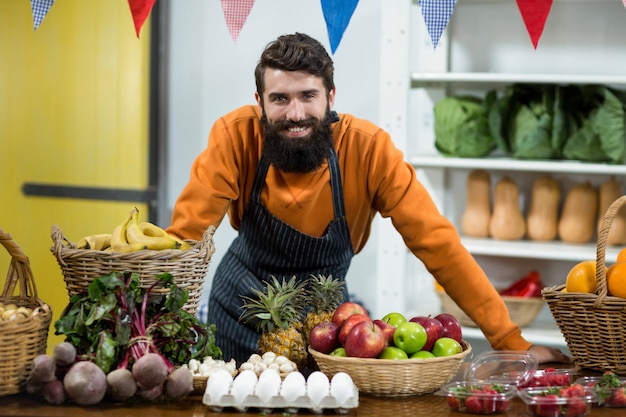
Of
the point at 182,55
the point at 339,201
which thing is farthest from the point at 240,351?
the point at 182,55

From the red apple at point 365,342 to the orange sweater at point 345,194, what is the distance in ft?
2.21

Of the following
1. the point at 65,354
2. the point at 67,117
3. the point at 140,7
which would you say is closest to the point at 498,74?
the point at 140,7

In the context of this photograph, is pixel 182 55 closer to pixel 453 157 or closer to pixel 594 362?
pixel 453 157

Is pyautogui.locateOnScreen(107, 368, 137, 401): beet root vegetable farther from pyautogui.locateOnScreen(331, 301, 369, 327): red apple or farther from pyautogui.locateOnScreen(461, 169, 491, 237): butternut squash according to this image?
pyautogui.locateOnScreen(461, 169, 491, 237): butternut squash

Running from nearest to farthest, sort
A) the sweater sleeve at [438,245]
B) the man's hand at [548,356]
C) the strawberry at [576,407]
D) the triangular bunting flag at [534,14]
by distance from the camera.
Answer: the strawberry at [576,407]
the man's hand at [548,356]
the sweater sleeve at [438,245]
the triangular bunting flag at [534,14]

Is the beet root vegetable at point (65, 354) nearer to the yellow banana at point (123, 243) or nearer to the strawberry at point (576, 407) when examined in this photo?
the yellow banana at point (123, 243)

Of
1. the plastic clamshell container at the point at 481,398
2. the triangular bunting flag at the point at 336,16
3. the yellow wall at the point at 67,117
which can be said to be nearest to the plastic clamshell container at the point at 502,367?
the plastic clamshell container at the point at 481,398

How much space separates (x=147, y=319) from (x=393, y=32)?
2401 millimetres

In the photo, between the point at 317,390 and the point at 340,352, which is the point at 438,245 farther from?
the point at 317,390

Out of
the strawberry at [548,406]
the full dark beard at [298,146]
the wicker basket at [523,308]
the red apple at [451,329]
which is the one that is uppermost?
the full dark beard at [298,146]

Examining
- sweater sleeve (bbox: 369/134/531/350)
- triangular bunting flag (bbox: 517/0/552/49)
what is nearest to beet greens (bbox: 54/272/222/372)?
sweater sleeve (bbox: 369/134/531/350)

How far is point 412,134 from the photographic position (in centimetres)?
429

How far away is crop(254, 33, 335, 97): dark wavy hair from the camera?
2.58 m

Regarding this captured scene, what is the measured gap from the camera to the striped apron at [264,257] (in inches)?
111
